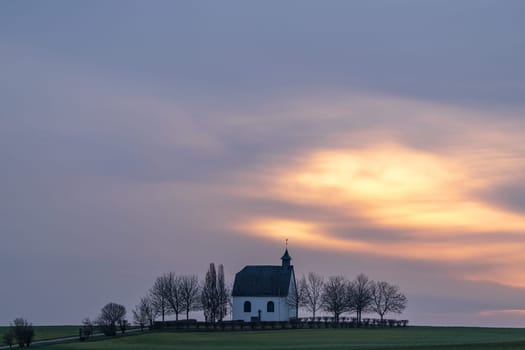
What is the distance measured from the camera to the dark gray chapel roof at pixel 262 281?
6368 inches

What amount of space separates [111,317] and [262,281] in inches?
1538

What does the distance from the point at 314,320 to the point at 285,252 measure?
17.8 metres

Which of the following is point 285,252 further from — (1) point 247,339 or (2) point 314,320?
(1) point 247,339

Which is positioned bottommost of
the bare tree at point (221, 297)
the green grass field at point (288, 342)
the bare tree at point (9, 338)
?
the green grass field at point (288, 342)

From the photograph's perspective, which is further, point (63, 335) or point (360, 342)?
point (63, 335)

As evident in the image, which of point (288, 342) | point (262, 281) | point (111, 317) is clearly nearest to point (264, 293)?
point (262, 281)

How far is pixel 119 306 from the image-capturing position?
130000 millimetres

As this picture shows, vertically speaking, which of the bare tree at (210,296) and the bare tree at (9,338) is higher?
the bare tree at (210,296)

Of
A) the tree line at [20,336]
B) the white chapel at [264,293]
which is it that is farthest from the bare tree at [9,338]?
the white chapel at [264,293]

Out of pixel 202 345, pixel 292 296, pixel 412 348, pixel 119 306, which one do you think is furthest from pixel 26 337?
pixel 292 296

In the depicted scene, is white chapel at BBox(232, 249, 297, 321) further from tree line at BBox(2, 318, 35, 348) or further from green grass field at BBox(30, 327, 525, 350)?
tree line at BBox(2, 318, 35, 348)

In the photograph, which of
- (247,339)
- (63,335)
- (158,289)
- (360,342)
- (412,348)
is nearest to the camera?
(412,348)

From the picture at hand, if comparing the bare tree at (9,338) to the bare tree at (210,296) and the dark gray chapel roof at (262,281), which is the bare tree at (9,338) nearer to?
the bare tree at (210,296)

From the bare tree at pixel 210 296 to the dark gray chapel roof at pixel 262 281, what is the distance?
7.34 m
